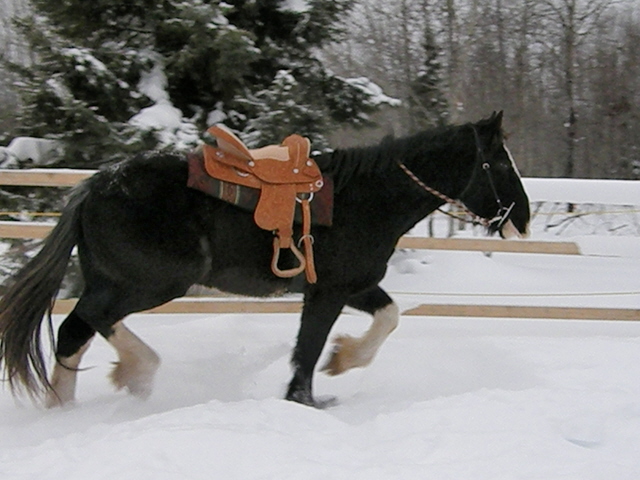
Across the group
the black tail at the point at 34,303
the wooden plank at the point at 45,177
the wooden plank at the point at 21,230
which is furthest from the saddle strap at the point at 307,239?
the wooden plank at the point at 21,230

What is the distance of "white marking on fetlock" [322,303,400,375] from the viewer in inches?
143

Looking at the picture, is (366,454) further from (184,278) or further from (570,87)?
(570,87)

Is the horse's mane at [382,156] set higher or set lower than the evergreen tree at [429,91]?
lower

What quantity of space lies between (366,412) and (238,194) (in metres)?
1.33

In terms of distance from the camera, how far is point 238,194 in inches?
126

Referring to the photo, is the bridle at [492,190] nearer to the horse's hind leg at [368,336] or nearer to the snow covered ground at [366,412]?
the horse's hind leg at [368,336]

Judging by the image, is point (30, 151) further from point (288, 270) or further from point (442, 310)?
point (442, 310)

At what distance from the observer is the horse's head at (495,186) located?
340 cm

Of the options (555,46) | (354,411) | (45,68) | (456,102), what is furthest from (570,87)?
(354,411)

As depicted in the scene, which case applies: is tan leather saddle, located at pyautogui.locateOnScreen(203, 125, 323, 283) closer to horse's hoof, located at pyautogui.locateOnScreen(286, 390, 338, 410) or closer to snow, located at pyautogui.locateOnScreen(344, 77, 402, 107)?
A: horse's hoof, located at pyautogui.locateOnScreen(286, 390, 338, 410)

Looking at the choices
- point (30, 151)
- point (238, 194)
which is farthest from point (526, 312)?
point (30, 151)

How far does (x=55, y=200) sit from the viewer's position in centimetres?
635

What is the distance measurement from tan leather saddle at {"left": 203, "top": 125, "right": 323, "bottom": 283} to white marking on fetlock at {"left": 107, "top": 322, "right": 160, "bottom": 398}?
2.83 feet

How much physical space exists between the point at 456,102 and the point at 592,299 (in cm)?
479
